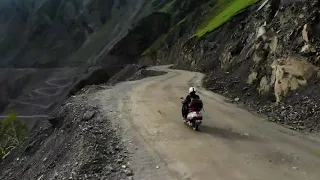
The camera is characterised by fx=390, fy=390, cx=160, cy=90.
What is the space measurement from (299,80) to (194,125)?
599cm

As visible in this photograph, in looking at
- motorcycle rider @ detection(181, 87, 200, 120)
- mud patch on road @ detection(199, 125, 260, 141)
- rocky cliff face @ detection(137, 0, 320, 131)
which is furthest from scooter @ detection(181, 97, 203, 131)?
rocky cliff face @ detection(137, 0, 320, 131)

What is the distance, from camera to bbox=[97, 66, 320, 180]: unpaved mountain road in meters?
10.8

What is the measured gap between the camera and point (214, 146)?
43.6ft

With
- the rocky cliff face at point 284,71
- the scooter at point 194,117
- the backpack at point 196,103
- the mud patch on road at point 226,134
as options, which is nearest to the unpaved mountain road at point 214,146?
the mud patch on road at point 226,134

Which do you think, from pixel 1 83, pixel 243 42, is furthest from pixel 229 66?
pixel 1 83

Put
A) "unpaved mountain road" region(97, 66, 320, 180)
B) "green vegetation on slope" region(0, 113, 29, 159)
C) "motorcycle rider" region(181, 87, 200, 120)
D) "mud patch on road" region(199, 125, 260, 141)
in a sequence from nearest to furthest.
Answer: "unpaved mountain road" region(97, 66, 320, 180)
"mud patch on road" region(199, 125, 260, 141)
"motorcycle rider" region(181, 87, 200, 120)
"green vegetation on slope" region(0, 113, 29, 159)

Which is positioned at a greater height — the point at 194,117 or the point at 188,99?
the point at 188,99

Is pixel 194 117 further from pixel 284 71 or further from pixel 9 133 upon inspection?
pixel 9 133

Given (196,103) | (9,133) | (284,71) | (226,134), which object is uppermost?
(284,71)

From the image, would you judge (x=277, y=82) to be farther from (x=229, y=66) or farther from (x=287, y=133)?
(x=229, y=66)

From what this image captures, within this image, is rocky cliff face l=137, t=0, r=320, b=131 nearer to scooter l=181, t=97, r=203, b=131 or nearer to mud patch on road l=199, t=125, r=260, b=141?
mud patch on road l=199, t=125, r=260, b=141

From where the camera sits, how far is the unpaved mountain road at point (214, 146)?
10812mm

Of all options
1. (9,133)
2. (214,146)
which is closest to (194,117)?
(214,146)

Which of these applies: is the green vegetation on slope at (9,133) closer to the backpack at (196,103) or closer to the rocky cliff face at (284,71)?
the rocky cliff face at (284,71)
